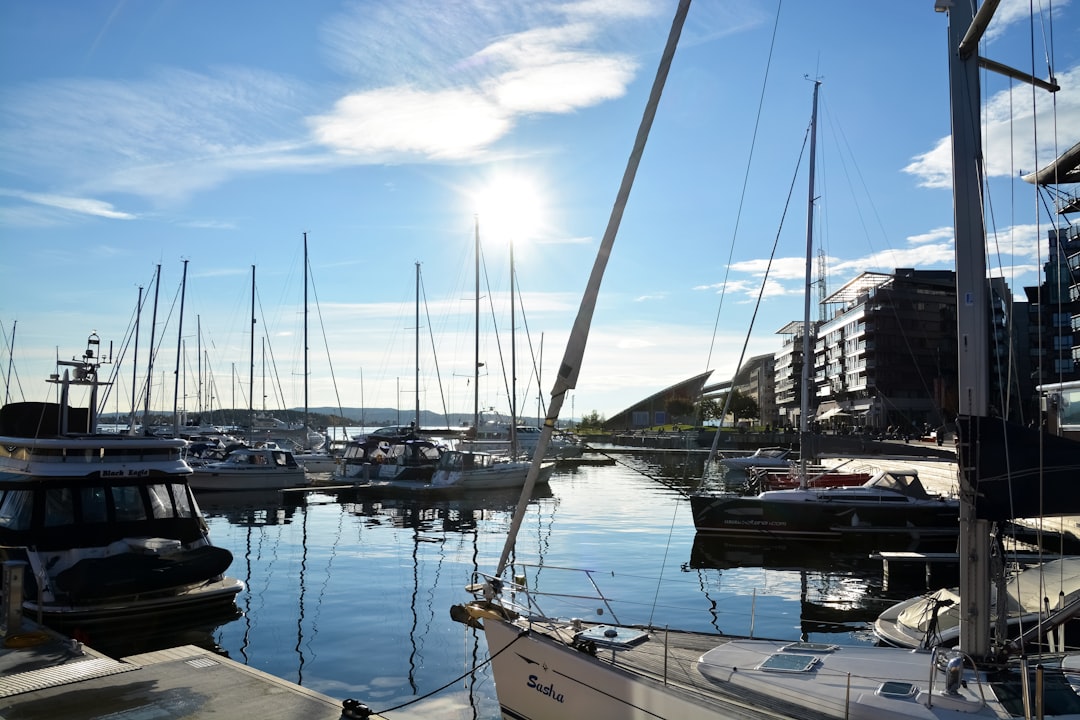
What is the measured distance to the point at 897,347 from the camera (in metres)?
117

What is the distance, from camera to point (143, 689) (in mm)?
10641

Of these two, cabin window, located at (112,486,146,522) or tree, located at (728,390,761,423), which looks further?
tree, located at (728,390,761,423)

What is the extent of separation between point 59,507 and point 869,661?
1644 centimetres

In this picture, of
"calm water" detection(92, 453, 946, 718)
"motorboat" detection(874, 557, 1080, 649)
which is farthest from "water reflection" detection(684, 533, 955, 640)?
"motorboat" detection(874, 557, 1080, 649)

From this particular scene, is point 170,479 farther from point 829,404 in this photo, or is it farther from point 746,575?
point 829,404

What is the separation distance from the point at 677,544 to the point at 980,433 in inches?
968

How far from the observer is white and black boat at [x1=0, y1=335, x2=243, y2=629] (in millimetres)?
16734

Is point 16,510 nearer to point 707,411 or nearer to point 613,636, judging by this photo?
point 613,636

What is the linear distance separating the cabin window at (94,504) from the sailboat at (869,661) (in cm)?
1158

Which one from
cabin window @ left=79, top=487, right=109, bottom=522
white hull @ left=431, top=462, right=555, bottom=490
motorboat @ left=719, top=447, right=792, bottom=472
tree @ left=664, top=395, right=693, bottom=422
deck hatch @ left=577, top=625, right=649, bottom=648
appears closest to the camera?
deck hatch @ left=577, top=625, right=649, bottom=648

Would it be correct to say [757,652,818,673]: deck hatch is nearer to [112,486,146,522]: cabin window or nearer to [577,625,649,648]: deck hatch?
[577,625,649,648]: deck hatch

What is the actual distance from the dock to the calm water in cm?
205

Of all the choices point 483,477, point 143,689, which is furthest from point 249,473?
point 143,689

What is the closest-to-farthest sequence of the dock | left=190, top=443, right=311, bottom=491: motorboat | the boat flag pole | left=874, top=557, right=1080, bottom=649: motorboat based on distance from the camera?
1. the dock
2. the boat flag pole
3. left=874, top=557, right=1080, bottom=649: motorboat
4. left=190, top=443, right=311, bottom=491: motorboat
